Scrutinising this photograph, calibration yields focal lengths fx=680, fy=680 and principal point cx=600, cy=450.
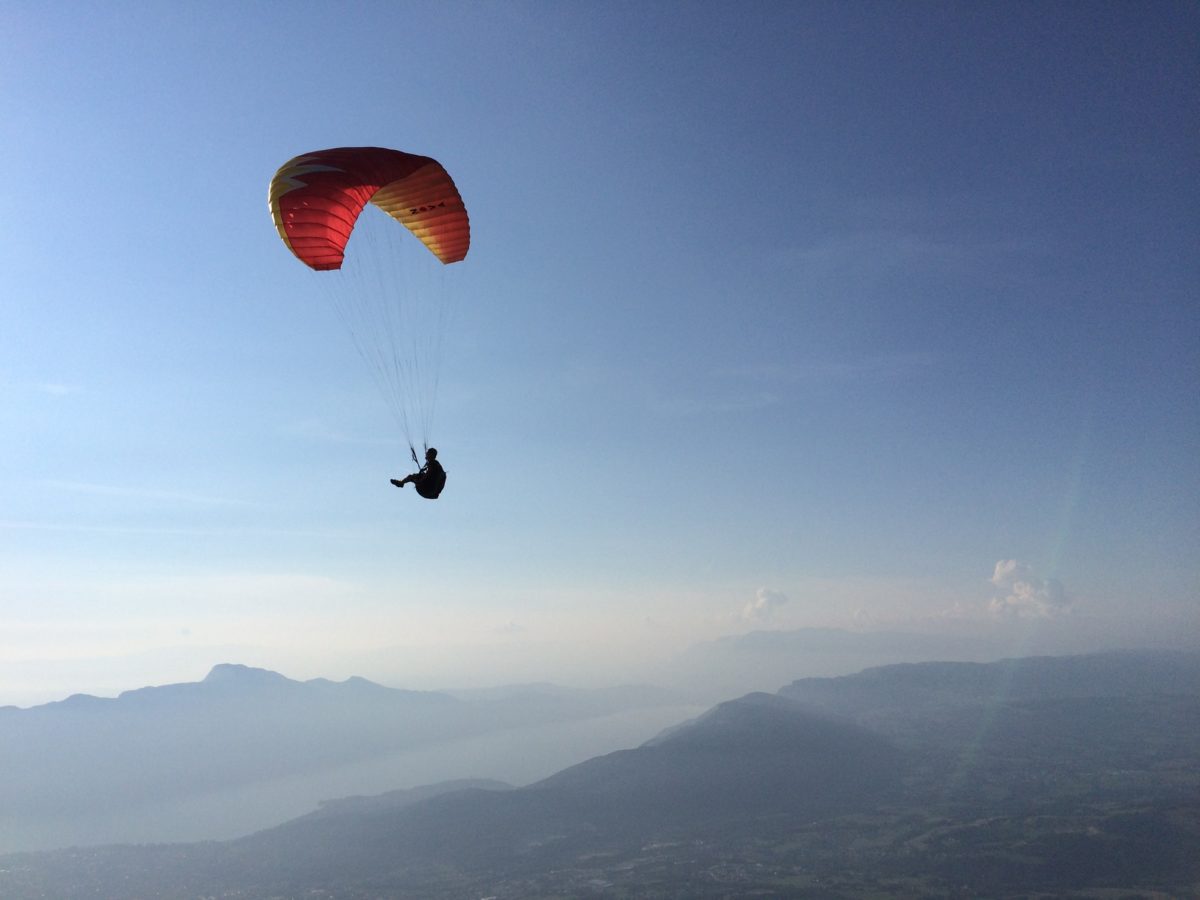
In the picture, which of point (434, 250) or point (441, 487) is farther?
point (434, 250)

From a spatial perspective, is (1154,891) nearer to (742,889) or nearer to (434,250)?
(742,889)

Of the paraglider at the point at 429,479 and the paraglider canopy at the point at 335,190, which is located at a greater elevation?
the paraglider canopy at the point at 335,190

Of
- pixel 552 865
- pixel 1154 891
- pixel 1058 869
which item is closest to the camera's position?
pixel 1154 891

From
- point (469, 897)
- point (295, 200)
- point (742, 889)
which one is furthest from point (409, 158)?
point (469, 897)

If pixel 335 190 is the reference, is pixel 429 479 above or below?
below

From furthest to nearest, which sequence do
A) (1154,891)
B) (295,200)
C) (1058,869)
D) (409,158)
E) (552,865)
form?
(552,865) → (1058,869) → (1154,891) → (409,158) → (295,200)

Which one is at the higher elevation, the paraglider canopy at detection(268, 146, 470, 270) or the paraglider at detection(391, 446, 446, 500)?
the paraglider canopy at detection(268, 146, 470, 270)

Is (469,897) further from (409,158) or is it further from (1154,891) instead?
(409,158)

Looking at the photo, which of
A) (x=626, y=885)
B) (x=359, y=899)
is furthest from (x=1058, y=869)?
(x=359, y=899)

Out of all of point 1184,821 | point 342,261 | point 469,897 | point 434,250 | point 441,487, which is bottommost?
point 1184,821

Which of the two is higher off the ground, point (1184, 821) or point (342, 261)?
point (342, 261)
